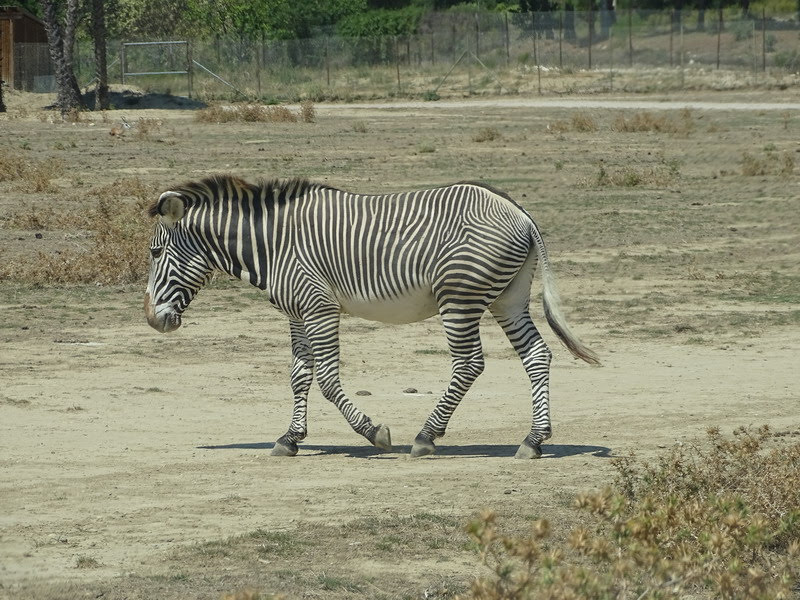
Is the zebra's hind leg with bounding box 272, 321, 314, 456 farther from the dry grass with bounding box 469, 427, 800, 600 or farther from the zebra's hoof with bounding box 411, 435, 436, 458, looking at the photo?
the dry grass with bounding box 469, 427, 800, 600

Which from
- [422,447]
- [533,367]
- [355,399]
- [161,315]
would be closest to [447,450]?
[422,447]

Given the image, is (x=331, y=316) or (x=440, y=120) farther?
(x=440, y=120)

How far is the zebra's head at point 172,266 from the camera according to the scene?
Answer: 9242 mm

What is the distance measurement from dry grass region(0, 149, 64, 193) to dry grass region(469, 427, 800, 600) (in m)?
14.4

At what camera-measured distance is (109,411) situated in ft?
32.9

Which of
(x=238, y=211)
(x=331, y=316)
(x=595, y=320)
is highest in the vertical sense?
(x=238, y=211)

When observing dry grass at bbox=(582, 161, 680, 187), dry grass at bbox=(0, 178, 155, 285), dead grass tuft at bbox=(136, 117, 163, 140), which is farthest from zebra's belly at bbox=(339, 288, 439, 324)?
dead grass tuft at bbox=(136, 117, 163, 140)

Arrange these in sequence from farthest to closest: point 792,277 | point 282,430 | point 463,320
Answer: point 792,277 → point 282,430 → point 463,320

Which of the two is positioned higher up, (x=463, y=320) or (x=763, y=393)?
(x=463, y=320)

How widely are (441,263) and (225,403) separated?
8.31ft

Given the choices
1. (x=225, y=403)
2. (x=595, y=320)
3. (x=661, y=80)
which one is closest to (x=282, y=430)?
(x=225, y=403)

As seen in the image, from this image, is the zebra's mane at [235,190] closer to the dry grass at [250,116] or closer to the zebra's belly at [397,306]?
the zebra's belly at [397,306]

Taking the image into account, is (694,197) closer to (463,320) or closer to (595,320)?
(595,320)

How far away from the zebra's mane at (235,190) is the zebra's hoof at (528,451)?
89.1 inches
